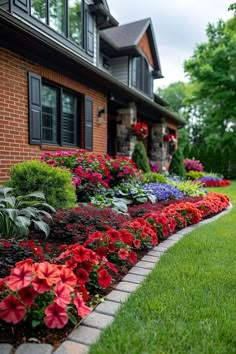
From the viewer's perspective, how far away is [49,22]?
261 inches

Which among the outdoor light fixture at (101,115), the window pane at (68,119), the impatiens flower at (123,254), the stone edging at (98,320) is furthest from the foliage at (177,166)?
the impatiens flower at (123,254)

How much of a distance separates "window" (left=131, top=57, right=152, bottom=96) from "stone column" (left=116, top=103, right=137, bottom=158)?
2.38 meters

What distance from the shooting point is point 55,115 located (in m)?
6.50

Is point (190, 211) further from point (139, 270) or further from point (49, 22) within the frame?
point (49, 22)

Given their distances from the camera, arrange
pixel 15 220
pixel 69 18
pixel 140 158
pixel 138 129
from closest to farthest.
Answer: pixel 15 220 < pixel 69 18 < pixel 140 158 < pixel 138 129

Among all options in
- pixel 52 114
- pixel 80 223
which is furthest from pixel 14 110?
pixel 80 223

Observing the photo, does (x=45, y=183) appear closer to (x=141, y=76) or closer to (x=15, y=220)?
(x=15, y=220)

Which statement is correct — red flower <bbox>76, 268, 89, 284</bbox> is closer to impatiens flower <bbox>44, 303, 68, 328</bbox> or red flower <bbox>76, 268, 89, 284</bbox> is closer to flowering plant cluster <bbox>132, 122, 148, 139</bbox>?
impatiens flower <bbox>44, 303, 68, 328</bbox>

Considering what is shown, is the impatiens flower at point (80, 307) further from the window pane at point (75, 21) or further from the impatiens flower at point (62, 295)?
the window pane at point (75, 21)

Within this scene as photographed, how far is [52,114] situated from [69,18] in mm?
2707

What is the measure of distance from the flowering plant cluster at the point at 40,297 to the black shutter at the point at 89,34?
7.35 m

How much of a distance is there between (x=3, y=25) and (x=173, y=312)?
4498 mm

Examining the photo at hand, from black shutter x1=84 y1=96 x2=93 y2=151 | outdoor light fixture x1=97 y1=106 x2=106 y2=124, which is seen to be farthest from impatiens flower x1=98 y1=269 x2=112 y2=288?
outdoor light fixture x1=97 y1=106 x2=106 y2=124

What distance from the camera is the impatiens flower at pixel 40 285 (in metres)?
1.63
